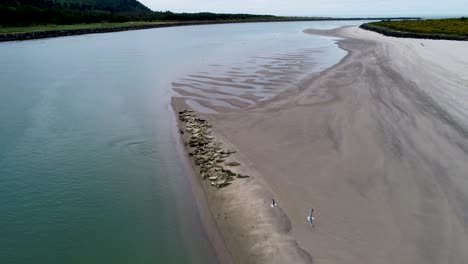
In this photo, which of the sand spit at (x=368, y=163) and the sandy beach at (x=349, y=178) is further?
the sand spit at (x=368, y=163)

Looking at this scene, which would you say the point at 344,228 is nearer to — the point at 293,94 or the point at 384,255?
the point at 384,255

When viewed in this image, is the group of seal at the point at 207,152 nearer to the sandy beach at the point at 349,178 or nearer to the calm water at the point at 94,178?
the sandy beach at the point at 349,178

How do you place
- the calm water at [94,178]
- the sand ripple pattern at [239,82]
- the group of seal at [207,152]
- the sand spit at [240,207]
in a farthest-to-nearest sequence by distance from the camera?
the sand ripple pattern at [239,82]
the group of seal at [207,152]
the calm water at [94,178]
the sand spit at [240,207]

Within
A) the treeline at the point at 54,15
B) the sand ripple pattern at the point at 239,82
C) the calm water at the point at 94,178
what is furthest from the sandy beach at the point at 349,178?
the treeline at the point at 54,15

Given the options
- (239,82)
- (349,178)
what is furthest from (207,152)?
(239,82)

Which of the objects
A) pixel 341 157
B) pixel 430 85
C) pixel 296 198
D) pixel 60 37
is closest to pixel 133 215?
pixel 296 198

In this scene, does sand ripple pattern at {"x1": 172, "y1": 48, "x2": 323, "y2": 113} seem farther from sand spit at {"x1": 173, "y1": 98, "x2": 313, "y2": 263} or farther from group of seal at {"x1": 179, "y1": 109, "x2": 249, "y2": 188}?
sand spit at {"x1": 173, "y1": 98, "x2": 313, "y2": 263}

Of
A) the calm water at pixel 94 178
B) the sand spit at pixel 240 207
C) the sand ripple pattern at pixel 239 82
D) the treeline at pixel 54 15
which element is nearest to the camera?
the sand spit at pixel 240 207

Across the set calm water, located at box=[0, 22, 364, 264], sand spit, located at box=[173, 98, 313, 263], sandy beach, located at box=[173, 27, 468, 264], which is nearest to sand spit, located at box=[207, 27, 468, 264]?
sandy beach, located at box=[173, 27, 468, 264]
